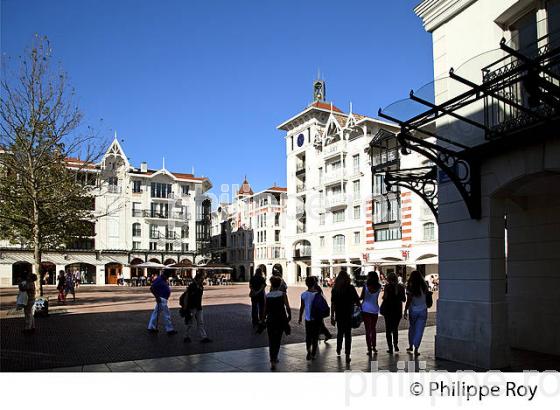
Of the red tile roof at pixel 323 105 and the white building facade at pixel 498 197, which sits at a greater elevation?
the red tile roof at pixel 323 105

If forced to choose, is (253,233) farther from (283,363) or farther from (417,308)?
(283,363)

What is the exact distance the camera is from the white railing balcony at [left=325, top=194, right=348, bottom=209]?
51503 millimetres

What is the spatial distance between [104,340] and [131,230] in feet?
173

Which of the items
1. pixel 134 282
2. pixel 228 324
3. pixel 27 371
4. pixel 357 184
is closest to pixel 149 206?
pixel 134 282

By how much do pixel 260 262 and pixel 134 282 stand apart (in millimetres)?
23462

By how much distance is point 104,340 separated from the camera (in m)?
12.2

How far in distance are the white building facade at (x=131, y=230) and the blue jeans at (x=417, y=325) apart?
5162cm

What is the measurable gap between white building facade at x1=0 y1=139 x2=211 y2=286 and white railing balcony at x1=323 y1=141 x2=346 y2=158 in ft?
71.5

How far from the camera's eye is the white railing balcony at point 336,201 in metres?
51.5

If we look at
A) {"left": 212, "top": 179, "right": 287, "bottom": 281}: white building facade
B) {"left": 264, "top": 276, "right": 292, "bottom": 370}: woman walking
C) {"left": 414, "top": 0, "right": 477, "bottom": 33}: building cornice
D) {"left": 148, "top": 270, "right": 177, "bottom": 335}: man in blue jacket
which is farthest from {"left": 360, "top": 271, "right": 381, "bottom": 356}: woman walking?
{"left": 212, "top": 179, "right": 287, "bottom": 281}: white building facade

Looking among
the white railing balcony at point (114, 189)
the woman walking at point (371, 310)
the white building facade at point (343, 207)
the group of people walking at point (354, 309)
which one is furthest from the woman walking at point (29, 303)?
the white railing balcony at point (114, 189)

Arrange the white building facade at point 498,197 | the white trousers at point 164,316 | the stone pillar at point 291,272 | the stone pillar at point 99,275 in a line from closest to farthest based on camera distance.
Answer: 1. the white building facade at point 498,197
2. the white trousers at point 164,316
3. the stone pillar at point 99,275
4. the stone pillar at point 291,272

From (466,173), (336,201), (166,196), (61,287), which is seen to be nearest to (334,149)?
(336,201)

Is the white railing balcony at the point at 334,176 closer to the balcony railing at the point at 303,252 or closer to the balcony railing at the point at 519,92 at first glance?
the balcony railing at the point at 303,252
